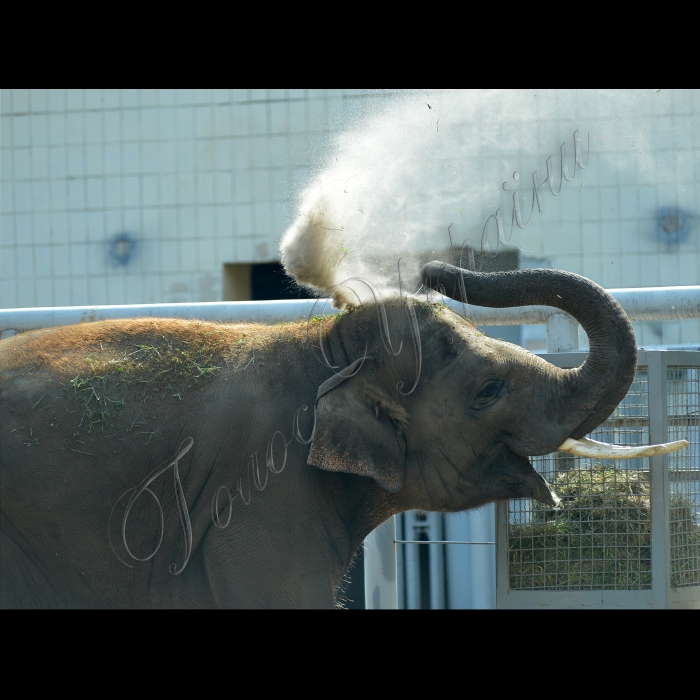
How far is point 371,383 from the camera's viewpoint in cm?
375

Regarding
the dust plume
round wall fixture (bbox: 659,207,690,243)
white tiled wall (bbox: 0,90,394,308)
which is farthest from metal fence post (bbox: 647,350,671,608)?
white tiled wall (bbox: 0,90,394,308)

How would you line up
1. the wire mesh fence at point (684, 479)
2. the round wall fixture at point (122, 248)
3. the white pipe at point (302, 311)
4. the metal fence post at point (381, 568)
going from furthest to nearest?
the round wall fixture at point (122, 248)
the metal fence post at point (381, 568)
the white pipe at point (302, 311)
the wire mesh fence at point (684, 479)

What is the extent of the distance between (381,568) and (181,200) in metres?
7.27

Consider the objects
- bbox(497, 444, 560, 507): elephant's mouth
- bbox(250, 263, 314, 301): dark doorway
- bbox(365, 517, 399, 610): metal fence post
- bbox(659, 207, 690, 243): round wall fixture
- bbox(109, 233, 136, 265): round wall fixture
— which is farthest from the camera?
bbox(250, 263, 314, 301): dark doorway

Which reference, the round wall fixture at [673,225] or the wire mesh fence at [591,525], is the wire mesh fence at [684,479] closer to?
the wire mesh fence at [591,525]

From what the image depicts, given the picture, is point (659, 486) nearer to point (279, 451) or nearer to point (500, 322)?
point (500, 322)

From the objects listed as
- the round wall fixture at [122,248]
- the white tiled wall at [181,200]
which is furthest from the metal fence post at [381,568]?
the round wall fixture at [122,248]

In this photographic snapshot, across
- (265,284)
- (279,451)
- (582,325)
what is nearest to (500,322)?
(582,325)

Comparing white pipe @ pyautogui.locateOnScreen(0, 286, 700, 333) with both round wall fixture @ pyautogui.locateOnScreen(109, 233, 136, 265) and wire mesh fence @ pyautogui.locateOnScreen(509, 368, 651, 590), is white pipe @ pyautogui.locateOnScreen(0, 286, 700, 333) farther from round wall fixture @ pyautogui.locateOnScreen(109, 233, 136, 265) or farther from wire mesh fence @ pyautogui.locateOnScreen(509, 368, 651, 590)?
round wall fixture @ pyautogui.locateOnScreen(109, 233, 136, 265)

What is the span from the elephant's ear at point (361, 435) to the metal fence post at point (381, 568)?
80 centimetres

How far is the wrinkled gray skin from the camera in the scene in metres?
3.58

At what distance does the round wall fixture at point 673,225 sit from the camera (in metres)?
9.68

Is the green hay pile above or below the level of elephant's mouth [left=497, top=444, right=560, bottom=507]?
below

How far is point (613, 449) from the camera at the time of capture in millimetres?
3547
